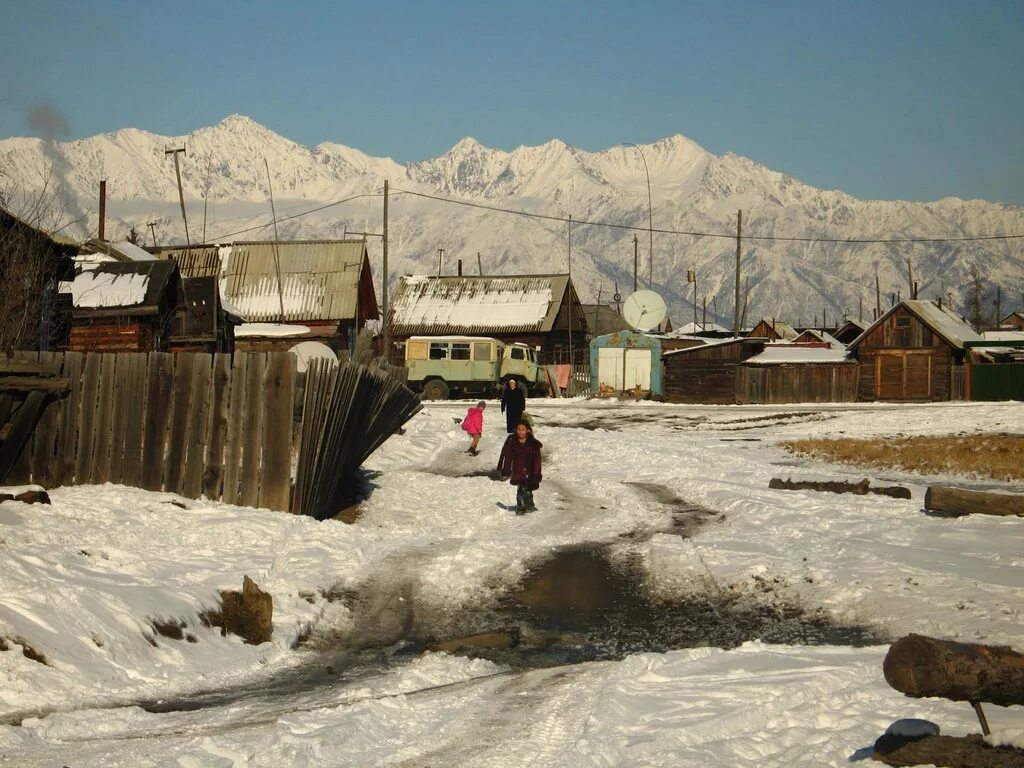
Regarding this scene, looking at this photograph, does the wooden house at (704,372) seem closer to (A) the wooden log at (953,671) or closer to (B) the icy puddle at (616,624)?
(B) the icy puddle at (616,624)

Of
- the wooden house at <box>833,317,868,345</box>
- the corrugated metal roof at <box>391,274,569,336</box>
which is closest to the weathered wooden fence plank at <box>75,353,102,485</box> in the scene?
the corrugated metal roof at <box>391,274,569,336</box>

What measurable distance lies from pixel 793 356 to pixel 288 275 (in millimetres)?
23247

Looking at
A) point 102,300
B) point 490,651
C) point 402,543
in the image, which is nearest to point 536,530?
point 402,543

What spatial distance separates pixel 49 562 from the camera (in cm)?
859

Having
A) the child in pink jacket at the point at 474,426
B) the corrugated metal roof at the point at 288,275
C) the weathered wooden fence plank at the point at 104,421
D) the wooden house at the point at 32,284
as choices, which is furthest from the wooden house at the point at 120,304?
the corrugated metal roof at the point at 288,275

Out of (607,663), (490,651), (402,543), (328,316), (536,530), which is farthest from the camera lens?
(328,316)

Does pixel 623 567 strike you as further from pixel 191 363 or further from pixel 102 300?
pixel 102 300

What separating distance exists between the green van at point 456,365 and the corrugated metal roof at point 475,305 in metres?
17.1

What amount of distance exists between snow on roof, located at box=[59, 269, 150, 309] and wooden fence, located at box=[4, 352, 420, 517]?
14.6 metres

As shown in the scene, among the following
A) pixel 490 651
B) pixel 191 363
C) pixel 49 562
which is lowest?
pixel 490 651

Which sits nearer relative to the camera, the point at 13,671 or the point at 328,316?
the point at 13,671

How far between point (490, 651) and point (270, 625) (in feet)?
5.64

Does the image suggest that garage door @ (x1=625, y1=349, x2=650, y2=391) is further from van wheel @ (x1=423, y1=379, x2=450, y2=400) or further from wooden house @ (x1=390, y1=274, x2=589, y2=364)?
wooden house @ (x1=390, y1=274, x2=589, y2=364)

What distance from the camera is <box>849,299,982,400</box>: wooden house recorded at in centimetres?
4962
